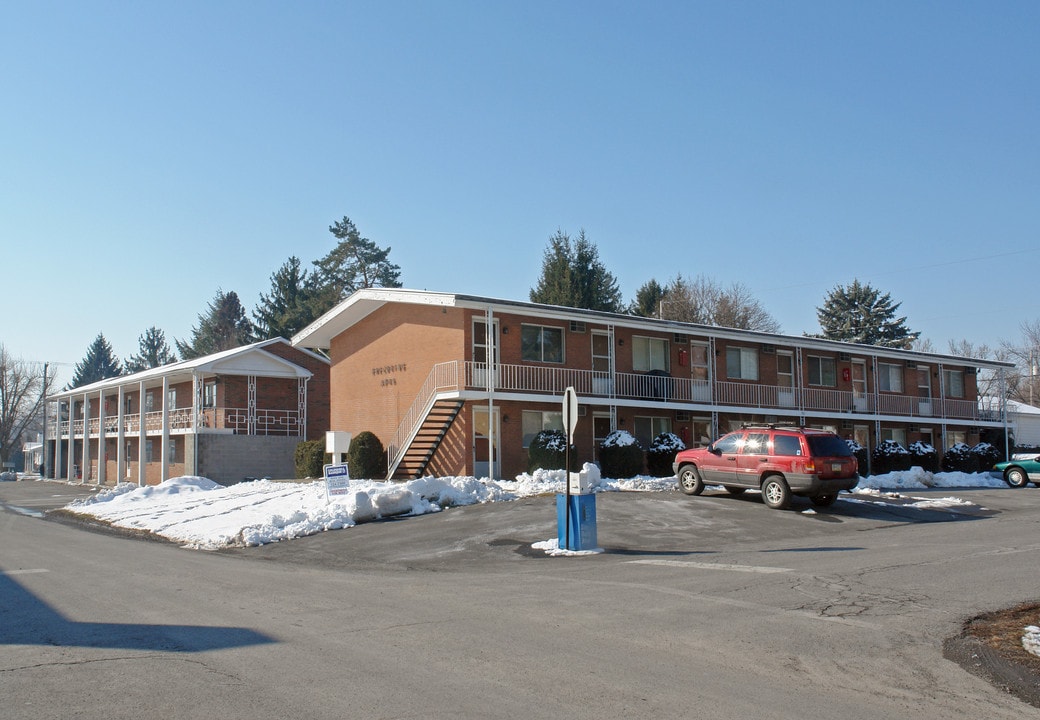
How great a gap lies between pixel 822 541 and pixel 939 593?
5.94 meters

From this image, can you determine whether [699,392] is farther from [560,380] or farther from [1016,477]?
[1016,477]

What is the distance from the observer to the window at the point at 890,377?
41688 millimetres

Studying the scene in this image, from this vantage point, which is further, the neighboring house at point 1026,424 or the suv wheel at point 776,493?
the neighboring house at point 1026,424

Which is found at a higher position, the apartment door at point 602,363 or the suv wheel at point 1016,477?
the apartment door at point 602,363

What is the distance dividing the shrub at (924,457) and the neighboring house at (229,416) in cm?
2662

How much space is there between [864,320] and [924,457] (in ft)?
150

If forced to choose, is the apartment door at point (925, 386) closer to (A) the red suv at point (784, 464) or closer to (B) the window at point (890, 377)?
(B) the window at point (890, 377)

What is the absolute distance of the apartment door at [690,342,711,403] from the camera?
3431 centimetres

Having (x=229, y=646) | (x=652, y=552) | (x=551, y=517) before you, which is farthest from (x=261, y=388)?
(x=229, y=646)

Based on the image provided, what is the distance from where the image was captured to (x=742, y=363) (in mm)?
36875

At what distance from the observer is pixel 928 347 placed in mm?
86750

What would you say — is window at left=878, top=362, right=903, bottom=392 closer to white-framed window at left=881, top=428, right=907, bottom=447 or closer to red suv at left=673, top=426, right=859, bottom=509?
white-framed window at left=881, top=428, right=907, bottom=447

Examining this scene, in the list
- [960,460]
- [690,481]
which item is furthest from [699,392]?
[960,460]

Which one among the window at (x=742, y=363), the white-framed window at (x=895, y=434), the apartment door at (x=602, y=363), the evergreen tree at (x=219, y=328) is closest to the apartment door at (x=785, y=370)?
the window at (x=742, y=363)
